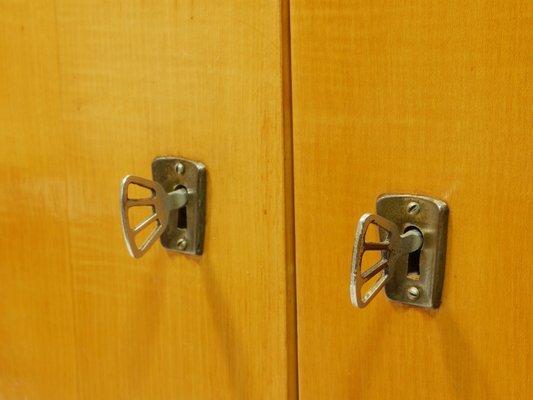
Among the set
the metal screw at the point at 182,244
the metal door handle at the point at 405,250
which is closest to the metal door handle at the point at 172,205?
the metal screw at the point at 182,244

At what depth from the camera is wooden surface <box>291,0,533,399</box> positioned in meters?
0.43

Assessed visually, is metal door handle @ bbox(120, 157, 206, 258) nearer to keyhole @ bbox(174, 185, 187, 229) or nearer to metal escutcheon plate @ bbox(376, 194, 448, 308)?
keyhole @ bbox(174, 185, 187, 229)

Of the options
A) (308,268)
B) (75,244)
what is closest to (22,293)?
(75,244)

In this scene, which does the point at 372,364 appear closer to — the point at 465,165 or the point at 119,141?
the point at 465,165

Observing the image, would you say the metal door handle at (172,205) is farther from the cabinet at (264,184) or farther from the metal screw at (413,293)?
the metal screw at (413,293)

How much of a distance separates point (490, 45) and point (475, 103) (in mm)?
30

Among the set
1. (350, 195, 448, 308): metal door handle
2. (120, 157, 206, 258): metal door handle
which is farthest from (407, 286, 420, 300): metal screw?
(120, 157, 206, 258): metal door handle

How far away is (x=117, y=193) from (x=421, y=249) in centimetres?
25

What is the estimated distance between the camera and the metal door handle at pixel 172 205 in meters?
0.55

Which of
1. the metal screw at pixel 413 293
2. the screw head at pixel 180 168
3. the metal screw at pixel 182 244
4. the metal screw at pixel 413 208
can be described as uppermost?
the screw head at pixel 180 168

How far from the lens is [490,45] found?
1.41ft

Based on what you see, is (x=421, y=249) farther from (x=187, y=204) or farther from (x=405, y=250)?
(x=187, y=204)

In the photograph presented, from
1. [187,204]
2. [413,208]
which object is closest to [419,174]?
[413,208]

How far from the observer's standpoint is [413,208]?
472 mm
